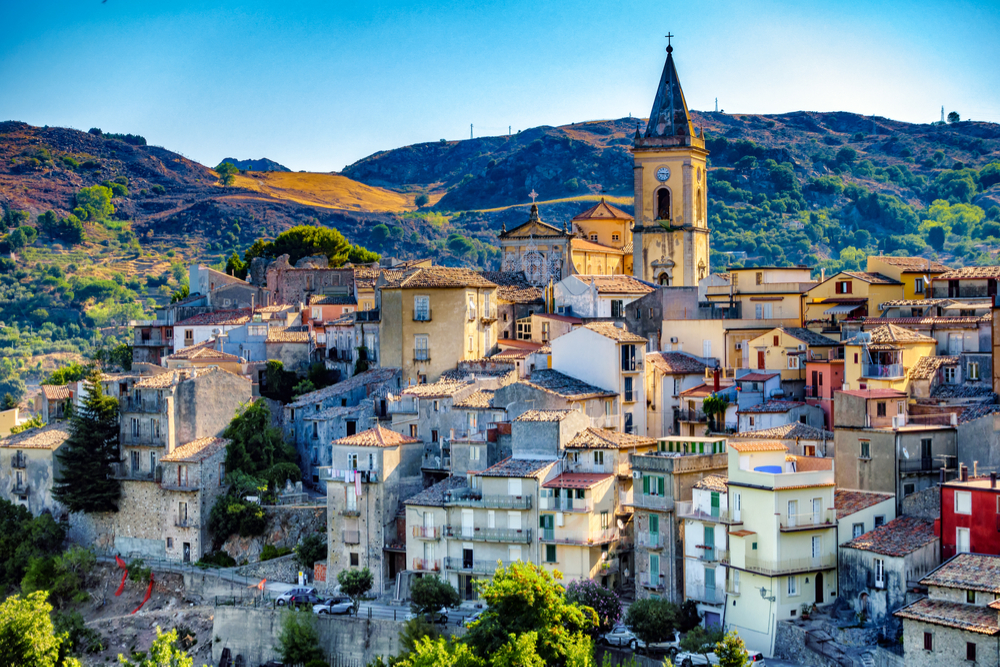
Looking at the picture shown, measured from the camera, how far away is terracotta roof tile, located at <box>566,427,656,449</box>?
4831cm

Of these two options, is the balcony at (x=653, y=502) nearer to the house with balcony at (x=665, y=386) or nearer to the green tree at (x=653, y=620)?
the green tree at (x=653, y=620)

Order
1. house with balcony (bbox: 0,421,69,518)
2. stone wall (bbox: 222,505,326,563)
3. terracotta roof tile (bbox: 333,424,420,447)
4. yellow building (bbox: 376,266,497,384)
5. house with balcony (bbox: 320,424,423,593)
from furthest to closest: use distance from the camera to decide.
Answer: house with balcony (bbox: 0,421,69,518)
yellow building (bbox: 376,266,497,384)
stone wall (bbox: 222,505,326,563)
terracotta roof tile (bbox: 333,424,420,447)
house with balcony (bbox: 320,424,423,593)

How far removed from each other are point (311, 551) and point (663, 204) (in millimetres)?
34411

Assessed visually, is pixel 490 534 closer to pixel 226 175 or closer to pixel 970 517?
pixel 970 517

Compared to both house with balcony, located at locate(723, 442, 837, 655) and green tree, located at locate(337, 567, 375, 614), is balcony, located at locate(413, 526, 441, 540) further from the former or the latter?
house with balcony, located at locate(723, 442, 837, 655)

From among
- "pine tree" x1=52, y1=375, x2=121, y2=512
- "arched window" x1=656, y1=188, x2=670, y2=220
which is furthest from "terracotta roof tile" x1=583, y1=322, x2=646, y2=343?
"arched window" x1=656, y1=188, x2=670, y2=220

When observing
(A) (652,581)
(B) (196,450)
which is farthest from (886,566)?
(B) (196,450)

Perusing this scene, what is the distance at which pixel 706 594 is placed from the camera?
43.2 metres

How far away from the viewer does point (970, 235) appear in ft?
445

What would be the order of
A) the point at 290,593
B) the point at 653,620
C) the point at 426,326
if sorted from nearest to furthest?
the point at 653,620, the point at 290,593, the point at 426,326

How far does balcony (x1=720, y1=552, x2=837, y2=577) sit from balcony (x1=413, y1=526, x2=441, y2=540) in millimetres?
11687

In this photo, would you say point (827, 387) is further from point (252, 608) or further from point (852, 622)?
point (252, 608)

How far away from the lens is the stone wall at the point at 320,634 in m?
46.9

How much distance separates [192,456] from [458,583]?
14558 millimetres
